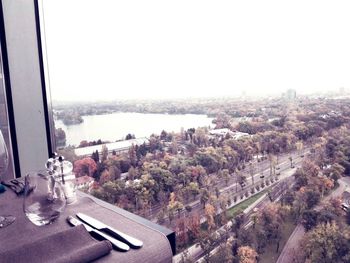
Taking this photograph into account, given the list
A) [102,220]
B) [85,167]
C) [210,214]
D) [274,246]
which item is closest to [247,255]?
[274,246]

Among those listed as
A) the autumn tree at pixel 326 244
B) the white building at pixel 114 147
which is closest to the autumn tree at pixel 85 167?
the white building at pixel 114 147

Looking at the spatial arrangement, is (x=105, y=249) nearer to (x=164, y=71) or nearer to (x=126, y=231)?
(x=126, y=231)

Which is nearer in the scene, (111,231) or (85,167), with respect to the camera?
(111,231)

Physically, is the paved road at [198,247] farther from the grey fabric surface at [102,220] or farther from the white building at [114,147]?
the white building at [114,147]

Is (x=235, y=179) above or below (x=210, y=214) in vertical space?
above

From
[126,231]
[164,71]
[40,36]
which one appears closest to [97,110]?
[164,71]

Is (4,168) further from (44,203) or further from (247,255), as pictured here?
(247,255)

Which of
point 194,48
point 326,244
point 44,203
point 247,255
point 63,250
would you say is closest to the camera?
point 63,250
